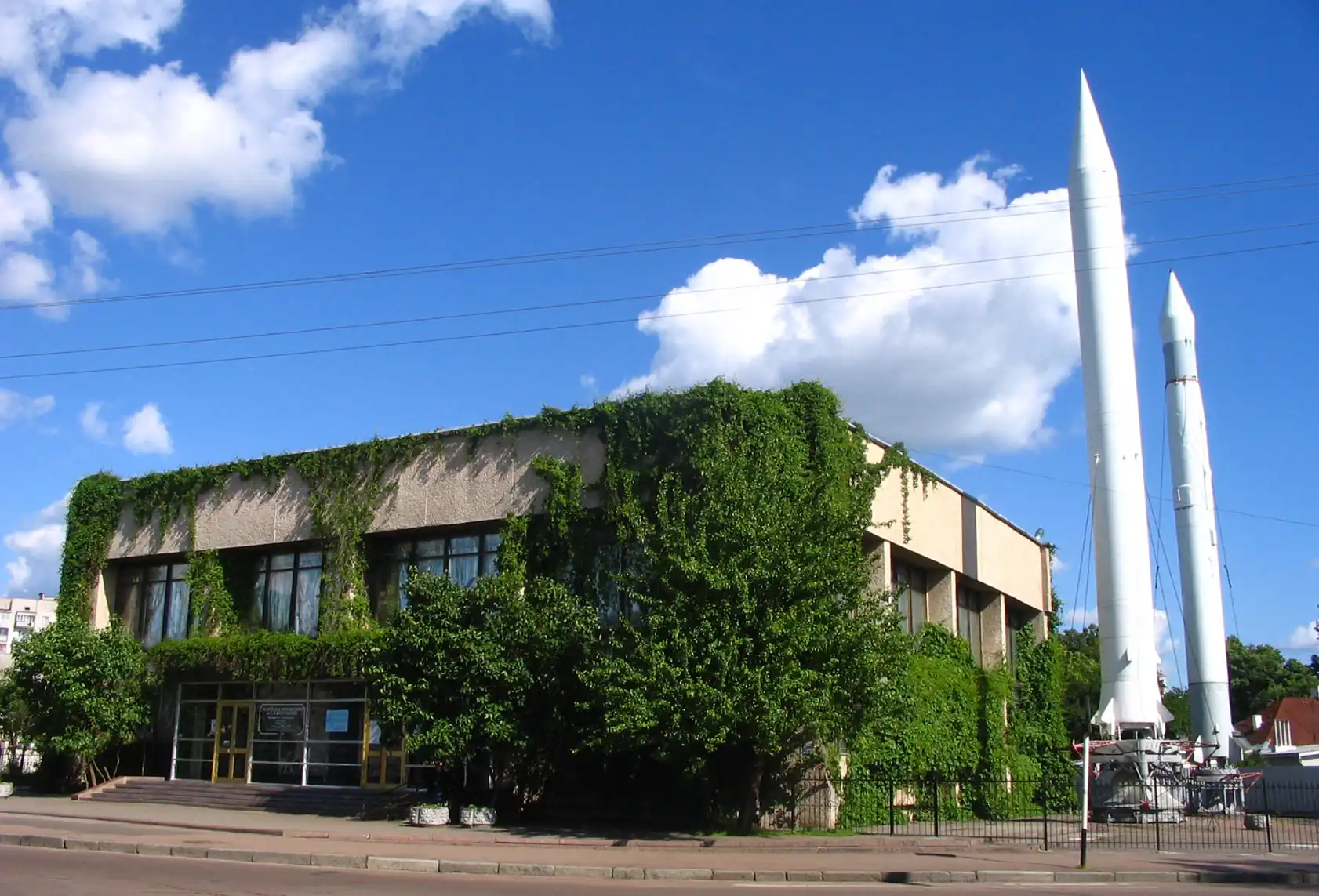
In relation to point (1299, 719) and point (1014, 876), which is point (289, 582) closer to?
point (1014, 876)

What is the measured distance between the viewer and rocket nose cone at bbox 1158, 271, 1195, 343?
144 feet

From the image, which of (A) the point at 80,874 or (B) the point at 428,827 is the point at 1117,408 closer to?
(B) the point at 428,827

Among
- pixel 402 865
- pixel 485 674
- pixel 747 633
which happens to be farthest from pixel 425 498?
pixel 402 865

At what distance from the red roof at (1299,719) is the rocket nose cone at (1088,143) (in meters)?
45.7

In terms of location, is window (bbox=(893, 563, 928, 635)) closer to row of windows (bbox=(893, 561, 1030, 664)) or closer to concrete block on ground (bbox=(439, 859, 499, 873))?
row of windows (bbox=(893, 561, 1030, 664))

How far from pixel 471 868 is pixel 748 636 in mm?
6339

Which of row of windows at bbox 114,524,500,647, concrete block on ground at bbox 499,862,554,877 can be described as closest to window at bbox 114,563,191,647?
→ row of windows at bbox 114,524,500,647

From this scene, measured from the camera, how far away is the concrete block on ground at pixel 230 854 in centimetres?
1906

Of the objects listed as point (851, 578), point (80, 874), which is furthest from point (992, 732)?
point (80, 874)

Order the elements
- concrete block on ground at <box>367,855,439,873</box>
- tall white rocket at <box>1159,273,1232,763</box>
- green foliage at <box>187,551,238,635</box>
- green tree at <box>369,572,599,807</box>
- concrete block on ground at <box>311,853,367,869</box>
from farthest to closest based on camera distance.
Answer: tall white rocket at <box>1159,273,1232,763</box> → green foliage at <box>187,551,238,635</box> → green tree at <box>369,572,599,807</box> → concrete block on ground at <box>311,853,367,869</box> → concrete block on ground at <box>367,855,439,873</box>

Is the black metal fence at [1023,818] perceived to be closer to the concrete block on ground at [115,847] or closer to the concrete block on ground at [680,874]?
the concrete block on ground at [680,874]

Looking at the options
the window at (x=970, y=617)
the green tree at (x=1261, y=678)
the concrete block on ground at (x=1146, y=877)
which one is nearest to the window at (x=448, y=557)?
the window at (x=970, y=617)

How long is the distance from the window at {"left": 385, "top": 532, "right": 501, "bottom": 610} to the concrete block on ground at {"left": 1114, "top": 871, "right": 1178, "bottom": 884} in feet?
55.0

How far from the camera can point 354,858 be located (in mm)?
18734
